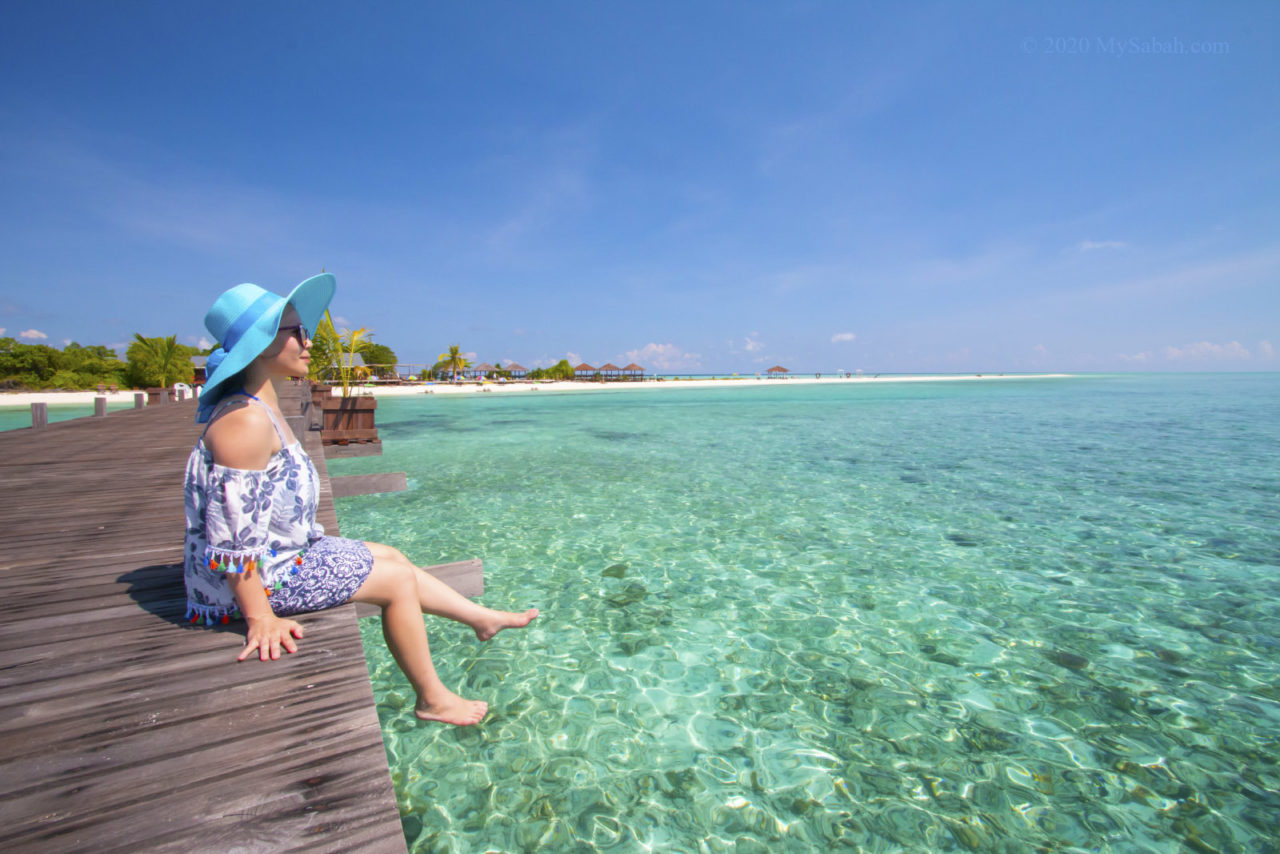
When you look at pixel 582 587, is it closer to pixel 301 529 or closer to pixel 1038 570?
pixel 301 529

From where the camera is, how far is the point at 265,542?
84.3 inches

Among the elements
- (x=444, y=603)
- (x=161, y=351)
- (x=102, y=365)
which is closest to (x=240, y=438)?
(x=444, y=603)

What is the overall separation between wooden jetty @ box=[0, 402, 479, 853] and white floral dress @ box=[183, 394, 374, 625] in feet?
0.50

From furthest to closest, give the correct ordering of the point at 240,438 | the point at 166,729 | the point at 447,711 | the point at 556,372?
the point at 556,372 < the point at 447,711 < the point at 240,438 < the point at 166,729

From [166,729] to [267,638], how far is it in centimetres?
41

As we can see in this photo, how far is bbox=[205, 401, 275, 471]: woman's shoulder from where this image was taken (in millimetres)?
2033

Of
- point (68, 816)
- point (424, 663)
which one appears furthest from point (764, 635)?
point (68, 816)

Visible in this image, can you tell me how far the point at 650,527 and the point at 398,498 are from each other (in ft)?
16.9

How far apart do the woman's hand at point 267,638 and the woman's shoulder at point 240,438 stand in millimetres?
629

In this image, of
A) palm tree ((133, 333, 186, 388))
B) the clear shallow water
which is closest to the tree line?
palm tree ((133, 333, 186, 388))

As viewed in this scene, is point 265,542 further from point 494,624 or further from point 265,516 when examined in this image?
point 494,624

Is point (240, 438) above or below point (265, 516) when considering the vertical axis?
above

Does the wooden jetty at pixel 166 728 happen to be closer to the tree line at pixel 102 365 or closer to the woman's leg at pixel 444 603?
the woman's leg at pixel 444 603

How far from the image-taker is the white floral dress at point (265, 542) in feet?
6.74
